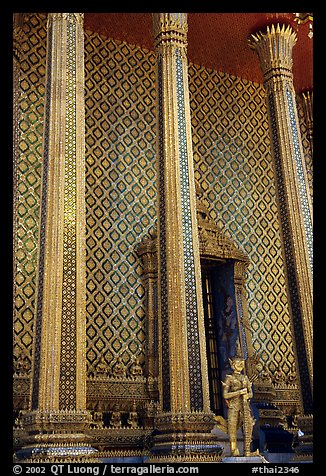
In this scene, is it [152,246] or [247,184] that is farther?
[247,184]

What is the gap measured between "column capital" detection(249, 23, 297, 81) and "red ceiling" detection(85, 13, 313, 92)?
0.16 m

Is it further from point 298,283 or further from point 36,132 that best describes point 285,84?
point 36,132

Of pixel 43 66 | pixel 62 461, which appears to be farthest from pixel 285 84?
pixel 62 461

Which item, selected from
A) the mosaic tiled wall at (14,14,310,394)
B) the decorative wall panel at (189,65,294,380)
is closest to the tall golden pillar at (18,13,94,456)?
the mosaic tiled wall at (14,14,310,394)

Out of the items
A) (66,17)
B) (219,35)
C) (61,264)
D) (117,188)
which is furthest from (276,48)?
(61,264)

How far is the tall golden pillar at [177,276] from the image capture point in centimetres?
717

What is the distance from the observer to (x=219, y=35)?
11.0 metres

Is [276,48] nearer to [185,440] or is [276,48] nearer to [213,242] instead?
[213,242]

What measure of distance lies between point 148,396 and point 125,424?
0.58 metres

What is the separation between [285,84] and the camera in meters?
10.6

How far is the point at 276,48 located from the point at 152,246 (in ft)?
14.5

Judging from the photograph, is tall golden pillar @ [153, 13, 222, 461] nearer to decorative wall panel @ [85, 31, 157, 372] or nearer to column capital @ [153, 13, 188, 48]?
column capital @ [153, 13, 188, 48]

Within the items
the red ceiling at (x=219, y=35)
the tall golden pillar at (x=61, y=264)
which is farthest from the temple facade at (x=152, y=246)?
the red ceiling at (x=219, y=35)

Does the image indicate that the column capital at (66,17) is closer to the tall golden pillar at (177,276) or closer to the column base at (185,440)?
the tall golden pillar at (177,276)
